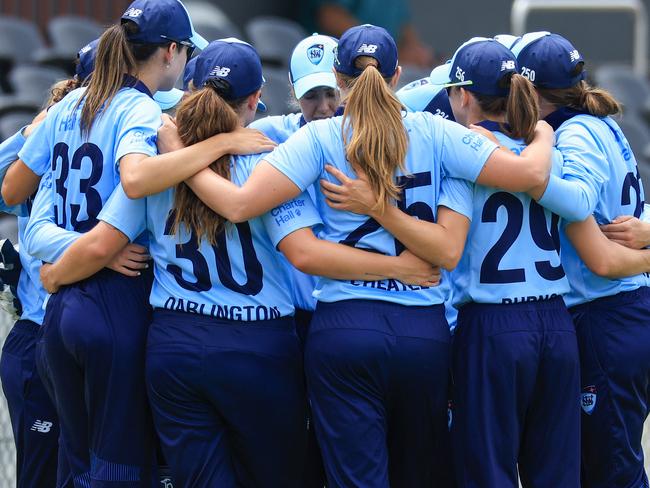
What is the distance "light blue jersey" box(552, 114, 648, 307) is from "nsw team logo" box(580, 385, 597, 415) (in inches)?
11.9

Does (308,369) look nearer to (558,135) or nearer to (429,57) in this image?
(558,135)

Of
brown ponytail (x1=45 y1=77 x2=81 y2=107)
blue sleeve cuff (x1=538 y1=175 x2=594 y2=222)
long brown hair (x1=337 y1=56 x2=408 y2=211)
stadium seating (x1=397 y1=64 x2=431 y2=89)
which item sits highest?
stadium seating (x1=397 y1=64 x2=431 y2=89)

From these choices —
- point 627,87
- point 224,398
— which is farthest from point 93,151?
point 627,87

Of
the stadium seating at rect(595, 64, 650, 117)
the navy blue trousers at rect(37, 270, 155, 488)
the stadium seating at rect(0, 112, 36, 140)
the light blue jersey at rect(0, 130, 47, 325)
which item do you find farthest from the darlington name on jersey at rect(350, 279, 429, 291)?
the stadium seating at rect(595, 64, 650, 117)

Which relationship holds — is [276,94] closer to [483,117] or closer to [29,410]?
[29,410]

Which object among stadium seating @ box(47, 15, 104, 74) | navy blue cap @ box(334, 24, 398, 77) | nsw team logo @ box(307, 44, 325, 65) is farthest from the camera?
stadium seating @ box(47, 15, 104, 74)

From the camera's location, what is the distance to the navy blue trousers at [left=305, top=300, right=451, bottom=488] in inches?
141

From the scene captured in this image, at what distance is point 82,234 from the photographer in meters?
3.86

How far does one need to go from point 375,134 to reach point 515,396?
3.19 feet

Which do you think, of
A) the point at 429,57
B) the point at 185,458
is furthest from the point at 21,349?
the point at 429,57

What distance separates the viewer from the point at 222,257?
3.69m

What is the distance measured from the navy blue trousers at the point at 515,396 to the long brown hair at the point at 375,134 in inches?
23.0

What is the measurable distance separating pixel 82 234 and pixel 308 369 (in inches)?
35.3

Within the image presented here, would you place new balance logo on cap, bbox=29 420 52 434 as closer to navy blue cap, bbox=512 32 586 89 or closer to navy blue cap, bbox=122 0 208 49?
navy blue cap, bbox=122 0 208 49
